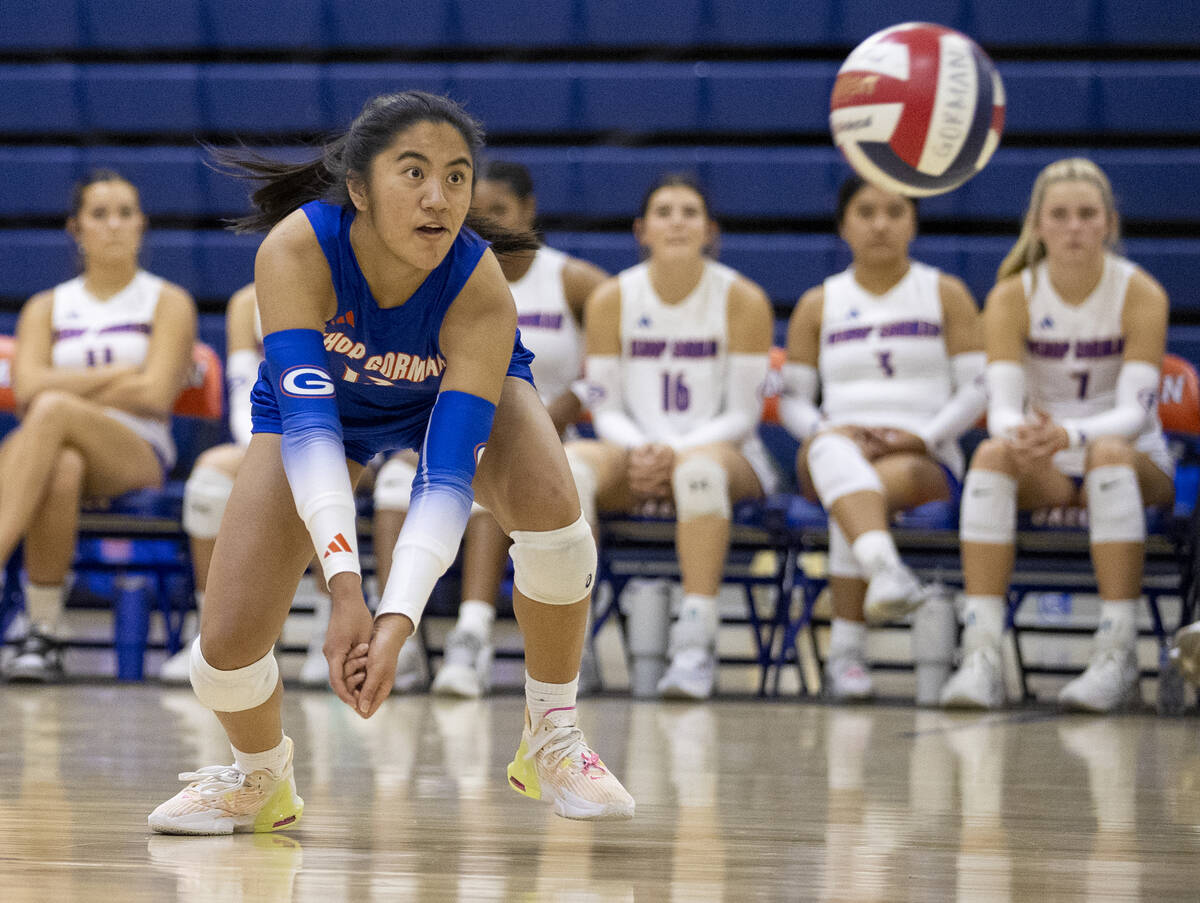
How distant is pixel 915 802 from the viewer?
2182 millimetres

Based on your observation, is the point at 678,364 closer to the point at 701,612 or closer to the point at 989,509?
the point at 701,612

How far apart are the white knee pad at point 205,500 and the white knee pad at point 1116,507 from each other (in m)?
2.08

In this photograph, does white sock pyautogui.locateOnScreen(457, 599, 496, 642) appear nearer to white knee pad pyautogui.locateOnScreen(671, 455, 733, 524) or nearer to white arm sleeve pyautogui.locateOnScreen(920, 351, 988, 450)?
white knee pad pyautogui.locateOnScreen(671, 455, 733, 524)

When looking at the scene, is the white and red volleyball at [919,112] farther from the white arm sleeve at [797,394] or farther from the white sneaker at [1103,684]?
the white sneaker at [1103,684]

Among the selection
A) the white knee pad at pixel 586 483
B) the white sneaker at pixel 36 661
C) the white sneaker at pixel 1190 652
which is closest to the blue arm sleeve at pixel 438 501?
the white sneaker at pixel 1190 652

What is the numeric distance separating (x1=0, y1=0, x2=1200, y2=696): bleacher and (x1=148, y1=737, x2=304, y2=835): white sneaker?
3.54 m

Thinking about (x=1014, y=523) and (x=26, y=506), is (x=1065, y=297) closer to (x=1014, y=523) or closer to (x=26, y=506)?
(x=1014, y=523)

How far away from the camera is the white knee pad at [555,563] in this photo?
77.0 inches

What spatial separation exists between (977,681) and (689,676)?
0.66 m

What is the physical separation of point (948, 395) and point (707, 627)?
94cm

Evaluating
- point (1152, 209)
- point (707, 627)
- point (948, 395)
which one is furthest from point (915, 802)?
point (1152, 209)

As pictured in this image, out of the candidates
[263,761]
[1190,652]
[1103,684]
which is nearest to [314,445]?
[263,761]

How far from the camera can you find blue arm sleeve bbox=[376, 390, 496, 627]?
1704 millimetres

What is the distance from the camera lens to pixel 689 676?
141 inches
